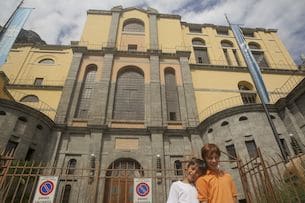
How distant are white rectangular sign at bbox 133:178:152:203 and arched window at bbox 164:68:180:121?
8529 millimetres

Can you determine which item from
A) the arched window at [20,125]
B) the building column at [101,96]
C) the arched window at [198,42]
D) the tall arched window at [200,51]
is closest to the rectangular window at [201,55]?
the tall arched window at [200,51]

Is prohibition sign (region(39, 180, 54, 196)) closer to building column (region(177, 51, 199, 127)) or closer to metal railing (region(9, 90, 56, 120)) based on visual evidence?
metal railing (region(9, 90, 56, 120))

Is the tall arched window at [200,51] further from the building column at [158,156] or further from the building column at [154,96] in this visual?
the building column at [158,156]

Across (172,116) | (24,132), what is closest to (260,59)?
(172,116)

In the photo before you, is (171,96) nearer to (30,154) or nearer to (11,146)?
(30,154)

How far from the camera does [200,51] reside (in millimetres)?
24172

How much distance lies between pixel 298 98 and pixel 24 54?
2689cm

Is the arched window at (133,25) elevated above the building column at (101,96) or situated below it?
above

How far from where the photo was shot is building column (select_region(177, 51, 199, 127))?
16156 mm

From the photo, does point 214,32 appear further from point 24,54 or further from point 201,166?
point 201,166

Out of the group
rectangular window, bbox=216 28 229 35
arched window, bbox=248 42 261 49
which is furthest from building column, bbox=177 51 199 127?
arched window, bbox=248 42 261 49

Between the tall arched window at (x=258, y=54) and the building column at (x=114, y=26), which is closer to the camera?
the building column at (x=114, y=26)

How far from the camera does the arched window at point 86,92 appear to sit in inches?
649

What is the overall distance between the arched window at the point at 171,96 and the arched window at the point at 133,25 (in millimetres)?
7340
